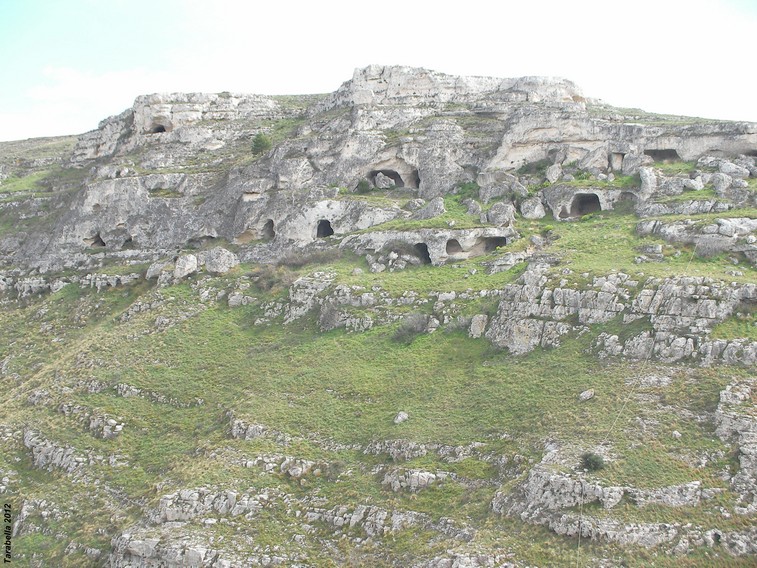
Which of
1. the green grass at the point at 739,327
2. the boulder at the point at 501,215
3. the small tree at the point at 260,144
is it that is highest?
the small tree at the point at 260,144

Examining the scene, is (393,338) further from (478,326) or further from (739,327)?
(739,327)

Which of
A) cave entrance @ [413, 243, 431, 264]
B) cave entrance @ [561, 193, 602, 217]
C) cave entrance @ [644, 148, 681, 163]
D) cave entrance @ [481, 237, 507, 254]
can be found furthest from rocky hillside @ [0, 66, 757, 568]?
cave entrance @ [644, 148, 681, 163]

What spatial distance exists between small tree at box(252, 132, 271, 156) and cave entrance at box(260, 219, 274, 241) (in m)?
7.59

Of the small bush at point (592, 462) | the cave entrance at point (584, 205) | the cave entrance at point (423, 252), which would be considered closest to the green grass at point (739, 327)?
the small bush at point (592, 462)

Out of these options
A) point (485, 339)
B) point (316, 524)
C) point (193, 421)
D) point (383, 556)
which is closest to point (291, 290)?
point (193, 421)

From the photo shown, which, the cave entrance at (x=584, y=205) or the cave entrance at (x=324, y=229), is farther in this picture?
the cave entrance at (x=324, y=229)

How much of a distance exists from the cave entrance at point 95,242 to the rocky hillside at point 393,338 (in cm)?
13

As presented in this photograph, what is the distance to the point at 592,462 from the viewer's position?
64.5 feet

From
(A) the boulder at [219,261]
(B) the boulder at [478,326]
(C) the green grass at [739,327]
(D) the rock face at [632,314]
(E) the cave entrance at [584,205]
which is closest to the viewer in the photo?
(C) the green grass at [739,327]

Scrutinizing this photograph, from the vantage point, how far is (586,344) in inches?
1004

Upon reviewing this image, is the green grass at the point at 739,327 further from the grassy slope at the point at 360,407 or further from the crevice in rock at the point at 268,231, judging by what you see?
the crevice in rock at the point at 268,231

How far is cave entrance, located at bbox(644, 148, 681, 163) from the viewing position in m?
40.8

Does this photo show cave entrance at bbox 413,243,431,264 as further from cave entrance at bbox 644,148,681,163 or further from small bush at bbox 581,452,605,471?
small bush at bbox 581,452,605,471

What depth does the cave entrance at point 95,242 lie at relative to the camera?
150ft
